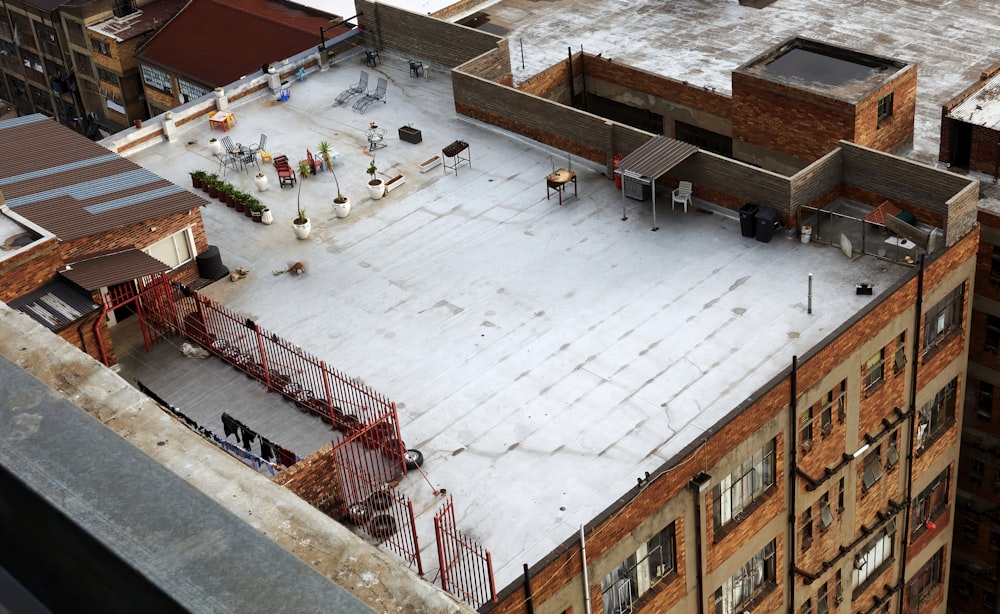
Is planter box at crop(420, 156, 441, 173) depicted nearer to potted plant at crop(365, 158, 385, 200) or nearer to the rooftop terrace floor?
the rooftop terrace floor

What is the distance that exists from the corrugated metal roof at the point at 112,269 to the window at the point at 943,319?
26866 millimetres

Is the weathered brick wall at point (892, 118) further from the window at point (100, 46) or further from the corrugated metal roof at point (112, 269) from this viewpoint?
the window at point (100, 46)

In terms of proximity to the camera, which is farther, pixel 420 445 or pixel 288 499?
pixel 420 445

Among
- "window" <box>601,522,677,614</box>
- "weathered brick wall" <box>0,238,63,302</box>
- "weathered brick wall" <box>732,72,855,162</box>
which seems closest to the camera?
"window" <box>601,522,677,614</box>

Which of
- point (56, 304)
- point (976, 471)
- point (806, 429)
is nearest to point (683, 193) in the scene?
point (806, 429)

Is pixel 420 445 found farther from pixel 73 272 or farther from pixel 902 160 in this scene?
pixel 902 160

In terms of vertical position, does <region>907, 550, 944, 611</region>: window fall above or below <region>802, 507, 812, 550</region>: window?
below

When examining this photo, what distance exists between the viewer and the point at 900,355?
43.5 m

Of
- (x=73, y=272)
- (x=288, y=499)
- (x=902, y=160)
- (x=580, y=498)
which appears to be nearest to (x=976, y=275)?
(x=902, y=160)

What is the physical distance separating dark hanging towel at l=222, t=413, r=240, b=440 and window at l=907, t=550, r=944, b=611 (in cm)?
2975

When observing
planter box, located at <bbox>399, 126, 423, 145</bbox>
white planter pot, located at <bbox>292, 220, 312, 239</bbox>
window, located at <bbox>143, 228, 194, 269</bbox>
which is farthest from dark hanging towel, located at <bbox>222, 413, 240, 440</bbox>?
planter box, located at <bbox>399, 126, 423, 145</bbox>

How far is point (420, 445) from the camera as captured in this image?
37.2 meters

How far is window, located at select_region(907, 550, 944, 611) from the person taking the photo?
52219mm

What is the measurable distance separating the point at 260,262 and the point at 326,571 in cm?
4303
